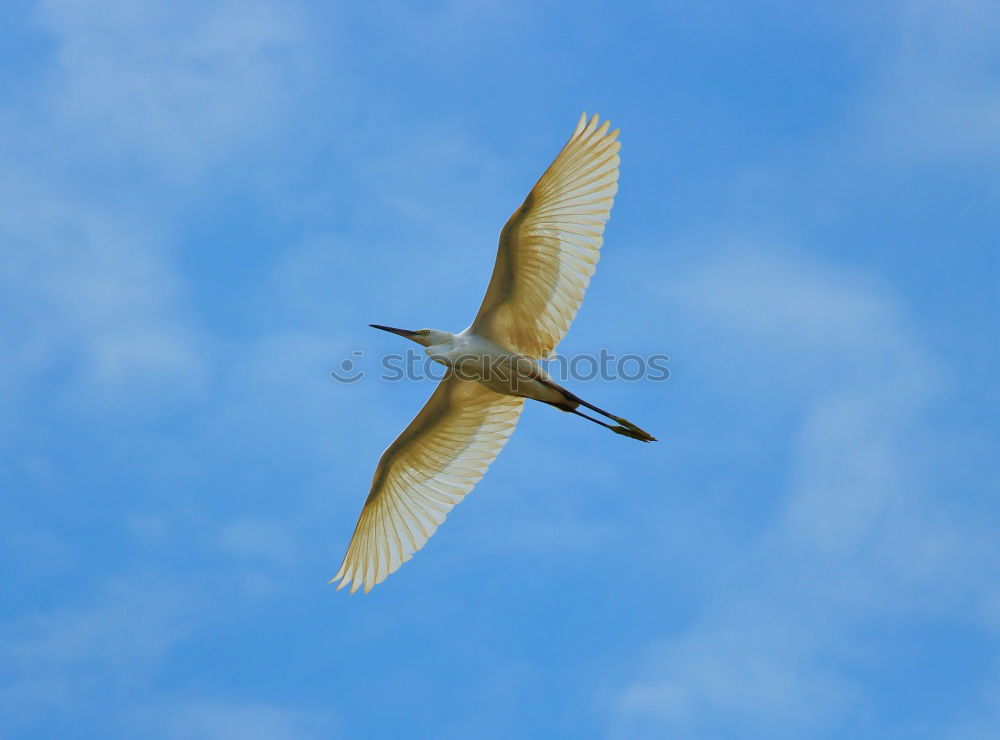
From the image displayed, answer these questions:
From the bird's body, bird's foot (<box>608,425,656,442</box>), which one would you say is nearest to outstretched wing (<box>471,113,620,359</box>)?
the bird's body

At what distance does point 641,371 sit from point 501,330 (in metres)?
1.81

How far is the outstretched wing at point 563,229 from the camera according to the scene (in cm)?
1181

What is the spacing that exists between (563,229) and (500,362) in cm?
158

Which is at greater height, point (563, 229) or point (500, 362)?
point (563, 229)

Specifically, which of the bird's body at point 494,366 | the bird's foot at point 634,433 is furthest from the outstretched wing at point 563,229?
the bird's foot at point 634,433

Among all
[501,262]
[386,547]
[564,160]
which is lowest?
[386,547]

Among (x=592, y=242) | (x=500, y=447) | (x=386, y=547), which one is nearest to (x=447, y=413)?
(x=500, y=447)

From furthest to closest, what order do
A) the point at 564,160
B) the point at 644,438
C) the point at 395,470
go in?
the point at 395,470 < the point at 644,438 < the point at 564,160

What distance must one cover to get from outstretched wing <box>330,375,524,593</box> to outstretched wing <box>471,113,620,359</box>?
1418 mm

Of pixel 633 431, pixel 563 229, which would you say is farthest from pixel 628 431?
pixel 563 229

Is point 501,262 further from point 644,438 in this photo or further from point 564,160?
point 644,438

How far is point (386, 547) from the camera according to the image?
13.4 m

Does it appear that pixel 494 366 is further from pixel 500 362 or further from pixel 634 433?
pixel 634 433

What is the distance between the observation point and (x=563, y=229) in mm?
11875
